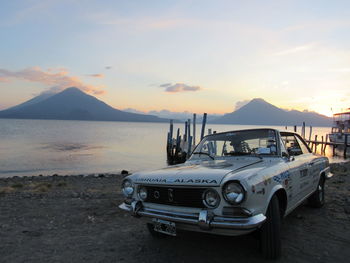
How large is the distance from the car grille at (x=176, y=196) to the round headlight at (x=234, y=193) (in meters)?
0.29

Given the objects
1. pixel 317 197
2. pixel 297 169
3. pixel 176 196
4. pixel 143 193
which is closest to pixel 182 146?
pixel 317 197

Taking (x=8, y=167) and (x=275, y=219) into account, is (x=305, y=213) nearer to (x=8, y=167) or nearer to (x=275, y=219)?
(x=275, y=219)

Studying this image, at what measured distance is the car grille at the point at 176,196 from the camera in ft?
11.7

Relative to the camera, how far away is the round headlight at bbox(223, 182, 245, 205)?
3270mm

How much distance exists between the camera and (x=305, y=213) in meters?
6.04

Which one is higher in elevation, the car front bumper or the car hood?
the car hood

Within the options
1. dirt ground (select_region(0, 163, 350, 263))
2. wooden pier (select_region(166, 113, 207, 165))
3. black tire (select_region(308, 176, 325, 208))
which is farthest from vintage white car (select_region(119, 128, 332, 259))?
wooden pier (select_region(166, 113, 207, 165))

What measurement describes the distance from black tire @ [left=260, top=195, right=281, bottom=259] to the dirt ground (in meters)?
0.18

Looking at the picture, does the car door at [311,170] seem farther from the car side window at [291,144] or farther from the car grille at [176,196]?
the car grille at [176,196]

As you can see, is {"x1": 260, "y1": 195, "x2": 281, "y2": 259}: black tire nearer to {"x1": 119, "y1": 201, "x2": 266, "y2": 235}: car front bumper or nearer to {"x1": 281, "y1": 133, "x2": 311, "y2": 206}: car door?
{"x1": 119, "y1": 201, "x2": 266, "y2": 235}: car front bumper

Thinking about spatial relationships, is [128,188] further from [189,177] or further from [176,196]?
[189,177]

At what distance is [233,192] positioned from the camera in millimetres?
3322

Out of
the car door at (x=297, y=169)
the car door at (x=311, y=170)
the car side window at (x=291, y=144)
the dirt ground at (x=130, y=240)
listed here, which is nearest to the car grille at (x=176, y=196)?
the dirt ground at (x=130, y=240)

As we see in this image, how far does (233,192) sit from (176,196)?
77 cm
